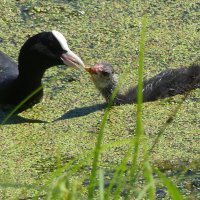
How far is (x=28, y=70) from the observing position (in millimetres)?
5992

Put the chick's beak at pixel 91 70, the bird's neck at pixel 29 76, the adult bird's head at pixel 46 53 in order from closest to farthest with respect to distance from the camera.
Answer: the chick's beak at pixel 91 70, the adult bird's head at pixel 46 53, the bird's neck at pixel 29 76

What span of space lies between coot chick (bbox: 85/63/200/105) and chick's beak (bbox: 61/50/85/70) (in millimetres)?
98

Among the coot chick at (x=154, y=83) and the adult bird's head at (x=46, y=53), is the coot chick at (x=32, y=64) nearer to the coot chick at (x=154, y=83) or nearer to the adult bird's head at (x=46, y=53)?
the adult bird's head at (x=46, y=53)

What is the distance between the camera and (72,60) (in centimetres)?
579

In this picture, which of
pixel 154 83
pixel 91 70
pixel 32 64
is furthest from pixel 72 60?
pixel 154 83

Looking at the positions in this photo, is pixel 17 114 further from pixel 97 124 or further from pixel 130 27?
pixel 130 27

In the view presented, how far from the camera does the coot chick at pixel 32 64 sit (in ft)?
19.2

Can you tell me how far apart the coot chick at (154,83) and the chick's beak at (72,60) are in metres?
0.10

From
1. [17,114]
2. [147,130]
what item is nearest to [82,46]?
[17,114]

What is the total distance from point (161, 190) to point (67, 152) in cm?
74

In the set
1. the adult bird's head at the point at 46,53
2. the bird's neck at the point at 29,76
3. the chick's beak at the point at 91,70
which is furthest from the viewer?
the bird's neck at the point at 29,76

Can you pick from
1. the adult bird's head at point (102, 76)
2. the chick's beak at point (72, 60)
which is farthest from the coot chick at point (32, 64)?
the adult bird's head at point (102, 76)

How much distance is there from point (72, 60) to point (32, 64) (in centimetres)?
30

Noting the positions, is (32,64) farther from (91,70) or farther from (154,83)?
(154,83)
